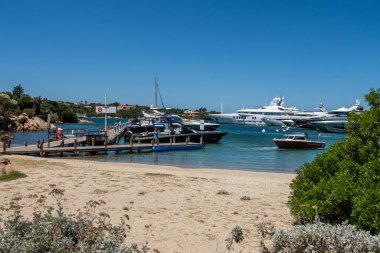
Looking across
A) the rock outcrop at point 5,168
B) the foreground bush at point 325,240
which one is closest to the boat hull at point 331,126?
the rock outcrop at point 5,168

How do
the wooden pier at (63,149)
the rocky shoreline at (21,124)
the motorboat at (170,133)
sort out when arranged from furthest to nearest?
the rocky shoreline at (21,124) < the motorboat at (170,133) < the wooden pier at (63,149)

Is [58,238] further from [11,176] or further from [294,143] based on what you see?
[294,143]

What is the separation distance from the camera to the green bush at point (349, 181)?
692 centimetres

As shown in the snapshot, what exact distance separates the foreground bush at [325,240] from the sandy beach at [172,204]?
Answer: 1090 mm

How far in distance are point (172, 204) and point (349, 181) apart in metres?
4.98

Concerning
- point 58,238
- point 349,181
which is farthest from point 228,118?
point 58,238

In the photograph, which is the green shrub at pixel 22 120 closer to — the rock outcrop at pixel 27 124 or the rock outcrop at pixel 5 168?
the rock outcrop at pixel 27 124

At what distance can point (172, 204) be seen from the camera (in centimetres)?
1088

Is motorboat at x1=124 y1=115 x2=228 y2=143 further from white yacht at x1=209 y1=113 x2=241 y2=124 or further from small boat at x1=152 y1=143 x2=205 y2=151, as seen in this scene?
white yacht at x1=209 y1=113 x2=241 y2=124

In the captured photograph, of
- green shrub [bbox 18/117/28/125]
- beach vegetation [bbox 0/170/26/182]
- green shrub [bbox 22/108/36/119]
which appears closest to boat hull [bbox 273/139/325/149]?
beach vegetation [bbox 0/170/26/182]

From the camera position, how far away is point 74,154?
35.3 metres

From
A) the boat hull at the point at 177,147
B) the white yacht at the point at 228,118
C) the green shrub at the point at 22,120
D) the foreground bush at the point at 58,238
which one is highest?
the white yacht at the point at 228,118

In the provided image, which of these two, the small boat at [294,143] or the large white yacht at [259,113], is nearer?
the small boat at [294,143]

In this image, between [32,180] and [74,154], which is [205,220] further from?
[74,154]
